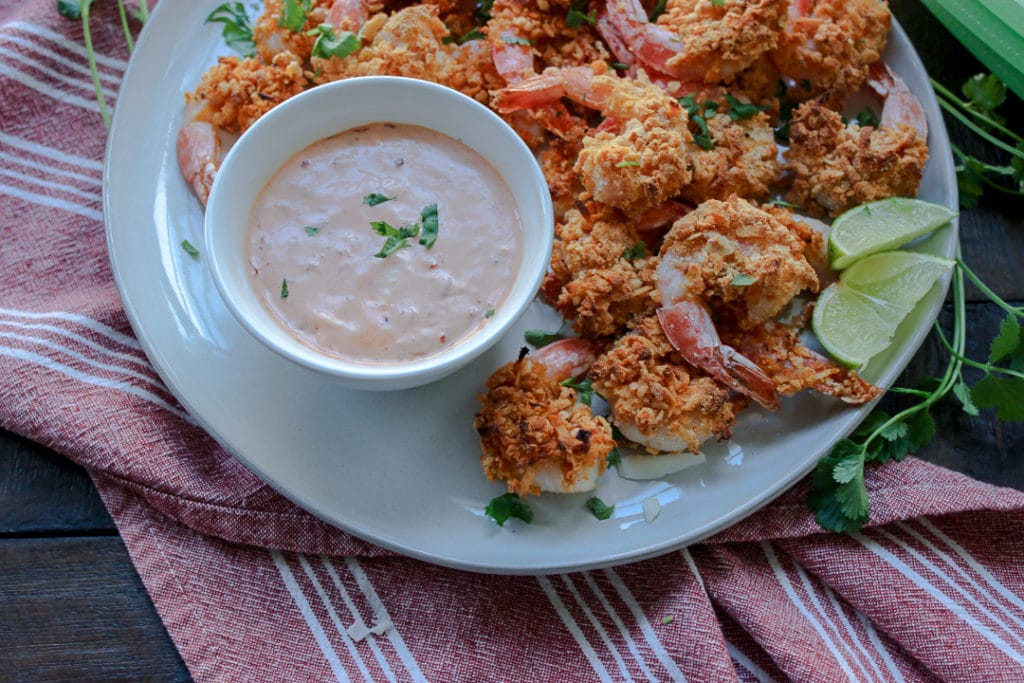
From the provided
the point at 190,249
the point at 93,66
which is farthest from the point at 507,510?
the point at 93,66

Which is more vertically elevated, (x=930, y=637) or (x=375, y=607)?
(x=930, y=637)

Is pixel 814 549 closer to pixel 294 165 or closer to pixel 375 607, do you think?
pixel 375 607

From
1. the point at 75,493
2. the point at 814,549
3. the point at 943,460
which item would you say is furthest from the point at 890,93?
the point at 75,493

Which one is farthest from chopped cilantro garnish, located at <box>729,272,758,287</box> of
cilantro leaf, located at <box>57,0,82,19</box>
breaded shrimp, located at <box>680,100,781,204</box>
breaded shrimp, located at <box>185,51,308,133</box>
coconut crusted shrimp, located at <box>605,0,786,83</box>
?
cilantro leaf, located at <box>57,0,82,19</box>

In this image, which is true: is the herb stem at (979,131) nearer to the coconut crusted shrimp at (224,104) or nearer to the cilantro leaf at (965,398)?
the cilantro leaf at (965,398)

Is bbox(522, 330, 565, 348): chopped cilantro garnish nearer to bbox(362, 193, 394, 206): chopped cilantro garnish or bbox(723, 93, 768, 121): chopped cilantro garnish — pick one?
bbox(362, 193, 394, 206): chopped cilantro garnish
